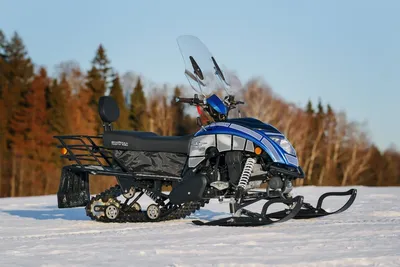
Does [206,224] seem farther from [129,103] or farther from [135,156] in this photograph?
[129,103]

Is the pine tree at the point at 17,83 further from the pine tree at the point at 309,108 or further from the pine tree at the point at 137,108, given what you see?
the pine tree at the point at 309,108

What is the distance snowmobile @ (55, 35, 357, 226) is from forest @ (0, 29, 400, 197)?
25119 mm

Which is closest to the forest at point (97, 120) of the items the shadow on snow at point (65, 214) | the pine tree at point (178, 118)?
the pine tree at point (178, 118)

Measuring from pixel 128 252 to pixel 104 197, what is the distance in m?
2.98

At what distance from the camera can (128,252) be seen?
225 inches

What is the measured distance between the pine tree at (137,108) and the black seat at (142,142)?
146 ft

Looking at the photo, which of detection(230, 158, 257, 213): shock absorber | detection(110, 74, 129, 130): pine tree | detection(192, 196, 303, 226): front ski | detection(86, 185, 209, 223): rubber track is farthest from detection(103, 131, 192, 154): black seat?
detection(110, 74, 129, 130): pine tree

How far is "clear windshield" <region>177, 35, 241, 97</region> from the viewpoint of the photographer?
329 inches

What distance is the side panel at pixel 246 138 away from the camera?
297 inches

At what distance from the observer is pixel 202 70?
8.45 m

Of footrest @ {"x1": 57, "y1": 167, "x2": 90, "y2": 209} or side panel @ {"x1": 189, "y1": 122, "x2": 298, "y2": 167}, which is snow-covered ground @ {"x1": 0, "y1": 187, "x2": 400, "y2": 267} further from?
side panel @ {"x1": 189, "y1": 122, "x2": 298, "y2": 167}

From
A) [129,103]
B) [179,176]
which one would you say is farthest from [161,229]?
[129,103]

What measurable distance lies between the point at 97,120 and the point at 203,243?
45.4 meters

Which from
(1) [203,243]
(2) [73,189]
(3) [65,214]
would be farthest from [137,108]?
(1) [203,243]
